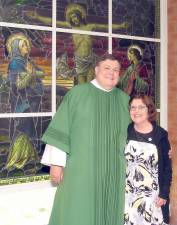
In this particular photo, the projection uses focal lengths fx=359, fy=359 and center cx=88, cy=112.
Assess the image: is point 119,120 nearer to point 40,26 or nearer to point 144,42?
point 40,26

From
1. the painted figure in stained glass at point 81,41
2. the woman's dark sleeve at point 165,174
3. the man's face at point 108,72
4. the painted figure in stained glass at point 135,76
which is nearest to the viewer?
the woman's dark sleeve at point 165,174

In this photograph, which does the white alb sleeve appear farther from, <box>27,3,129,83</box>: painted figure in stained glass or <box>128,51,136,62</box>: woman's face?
<box>128,51,136,62</box>: woman's face

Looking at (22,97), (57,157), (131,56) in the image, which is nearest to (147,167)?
(57,157)

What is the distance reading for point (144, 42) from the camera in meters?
3.83

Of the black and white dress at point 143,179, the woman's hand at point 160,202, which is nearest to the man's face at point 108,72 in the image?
the black and white dress at point 143,179

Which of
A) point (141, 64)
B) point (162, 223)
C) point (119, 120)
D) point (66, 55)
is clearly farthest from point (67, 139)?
point (141, 64)

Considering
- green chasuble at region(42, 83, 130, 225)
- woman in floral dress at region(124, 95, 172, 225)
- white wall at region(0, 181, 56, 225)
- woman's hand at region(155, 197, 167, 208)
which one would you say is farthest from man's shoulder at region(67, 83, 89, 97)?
white wall at region(0, 181, 56, 225)

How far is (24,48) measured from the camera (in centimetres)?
309

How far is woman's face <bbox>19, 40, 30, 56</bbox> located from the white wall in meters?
1.15

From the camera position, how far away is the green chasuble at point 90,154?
251 centimetres

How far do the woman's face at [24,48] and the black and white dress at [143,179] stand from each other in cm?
124

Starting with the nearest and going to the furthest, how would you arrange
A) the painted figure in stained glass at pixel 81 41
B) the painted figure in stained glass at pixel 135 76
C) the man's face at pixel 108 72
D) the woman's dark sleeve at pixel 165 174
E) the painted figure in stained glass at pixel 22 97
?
the woman's dark sleeve at pixel 165 174 → the man's face at pixel 108 72 → the painted figure in stained glass at pixel 22 97 → the painted figure in stained glass at pixel 81 41 → the painted figure in stained glass at pixel 135 76

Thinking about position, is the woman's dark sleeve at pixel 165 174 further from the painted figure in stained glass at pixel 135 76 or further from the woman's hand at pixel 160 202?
the painted figure in stained glass at pixel 135 76

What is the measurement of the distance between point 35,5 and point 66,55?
0.52m
